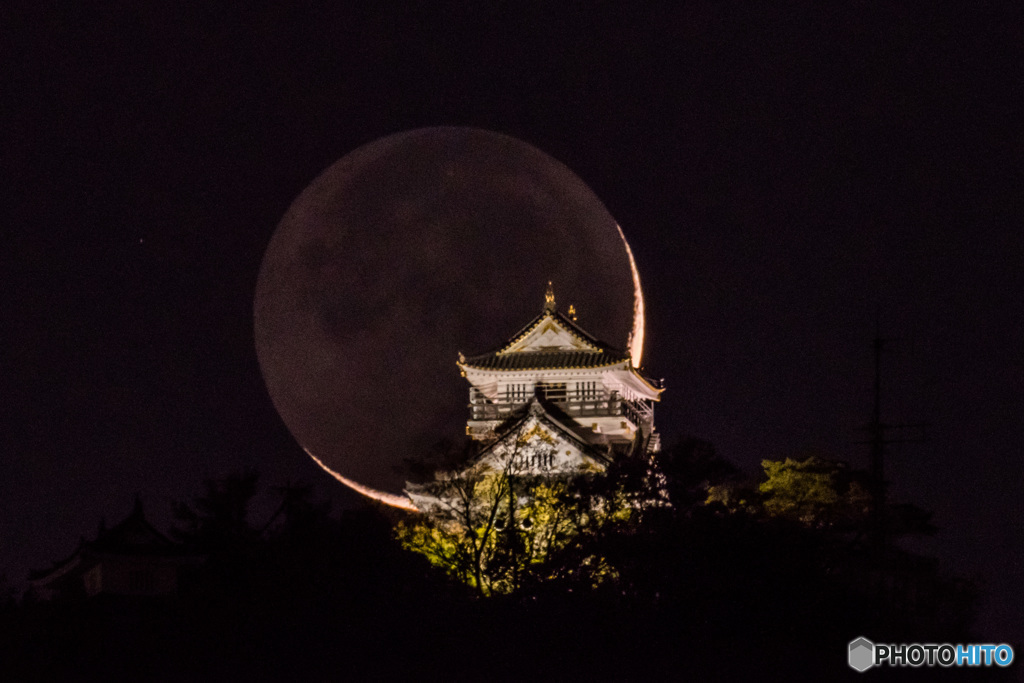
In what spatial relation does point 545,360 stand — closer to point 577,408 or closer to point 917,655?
point 577,408

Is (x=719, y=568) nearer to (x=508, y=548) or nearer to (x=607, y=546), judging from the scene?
(x=607, y=546)

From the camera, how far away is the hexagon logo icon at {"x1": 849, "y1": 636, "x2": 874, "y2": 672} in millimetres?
Answer: 33562

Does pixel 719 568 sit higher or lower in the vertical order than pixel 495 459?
lower

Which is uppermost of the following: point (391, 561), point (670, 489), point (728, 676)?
point (670, 489)

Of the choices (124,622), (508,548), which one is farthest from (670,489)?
(124,622)

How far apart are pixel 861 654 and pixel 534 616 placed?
709cm

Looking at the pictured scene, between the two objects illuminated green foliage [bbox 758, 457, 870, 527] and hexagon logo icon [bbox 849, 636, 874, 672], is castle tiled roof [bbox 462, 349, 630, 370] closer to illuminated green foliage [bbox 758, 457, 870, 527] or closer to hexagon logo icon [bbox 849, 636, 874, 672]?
illuminated green foliage [bbox 758, 457, 870, 527]

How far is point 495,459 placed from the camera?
44.7m

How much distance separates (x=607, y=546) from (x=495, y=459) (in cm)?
899

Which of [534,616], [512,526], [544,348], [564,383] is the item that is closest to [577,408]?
[564,383]

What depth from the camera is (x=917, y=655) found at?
34.4m

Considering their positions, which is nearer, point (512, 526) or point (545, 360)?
point (512, 526)

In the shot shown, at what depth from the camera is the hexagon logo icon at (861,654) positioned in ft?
110

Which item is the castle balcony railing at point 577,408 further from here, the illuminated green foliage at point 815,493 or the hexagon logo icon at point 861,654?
the hexagon logo icon at point 861,654
